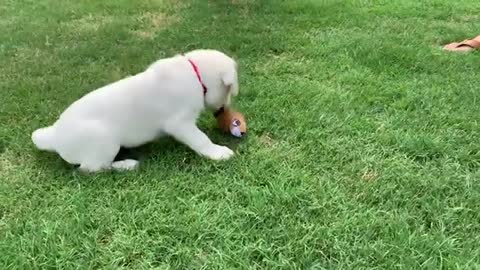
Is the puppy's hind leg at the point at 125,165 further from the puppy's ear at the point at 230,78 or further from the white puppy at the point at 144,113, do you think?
the puppy's ear at the point at 230,78

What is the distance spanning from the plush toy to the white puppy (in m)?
0.21

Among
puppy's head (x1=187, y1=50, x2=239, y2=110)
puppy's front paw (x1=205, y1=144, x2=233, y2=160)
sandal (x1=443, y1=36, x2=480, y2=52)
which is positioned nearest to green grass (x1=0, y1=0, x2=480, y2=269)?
puppy's front paw (x1=205, y1=144, x2=233, y2=160)

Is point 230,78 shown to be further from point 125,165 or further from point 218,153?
point 125,165

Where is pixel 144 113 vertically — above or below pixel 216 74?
below

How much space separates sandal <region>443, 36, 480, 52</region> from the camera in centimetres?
450

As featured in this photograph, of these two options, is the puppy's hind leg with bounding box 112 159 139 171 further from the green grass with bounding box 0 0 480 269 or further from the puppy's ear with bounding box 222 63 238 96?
the puppy's ear with bounding box 222 63 238 96

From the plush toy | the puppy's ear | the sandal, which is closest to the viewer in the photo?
the puppy's ear

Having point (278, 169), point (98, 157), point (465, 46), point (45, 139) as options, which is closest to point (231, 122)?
point (278, 169)

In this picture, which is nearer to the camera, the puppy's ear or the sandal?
the puppy's ear

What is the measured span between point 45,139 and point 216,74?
89cm

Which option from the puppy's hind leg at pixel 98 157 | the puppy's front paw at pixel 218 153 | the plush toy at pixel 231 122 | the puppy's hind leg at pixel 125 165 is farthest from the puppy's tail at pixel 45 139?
the plush toy at pixel 231 122

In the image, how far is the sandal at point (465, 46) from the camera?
4504 mm

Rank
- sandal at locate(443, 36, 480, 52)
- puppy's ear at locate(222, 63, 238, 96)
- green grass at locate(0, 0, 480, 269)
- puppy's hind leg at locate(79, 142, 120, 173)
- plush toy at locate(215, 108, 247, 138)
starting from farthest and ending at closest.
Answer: sandal at locate(443, 36, 480, 52) → plush toy at locate(215, 108, 247, 138) → puppy's ear at locate(222, 63, 238, 96) → puppy's hind leg at locate(79, 142, 120, 173) → green grass at locate(0, 0, 480, 269)

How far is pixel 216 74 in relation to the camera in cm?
290
